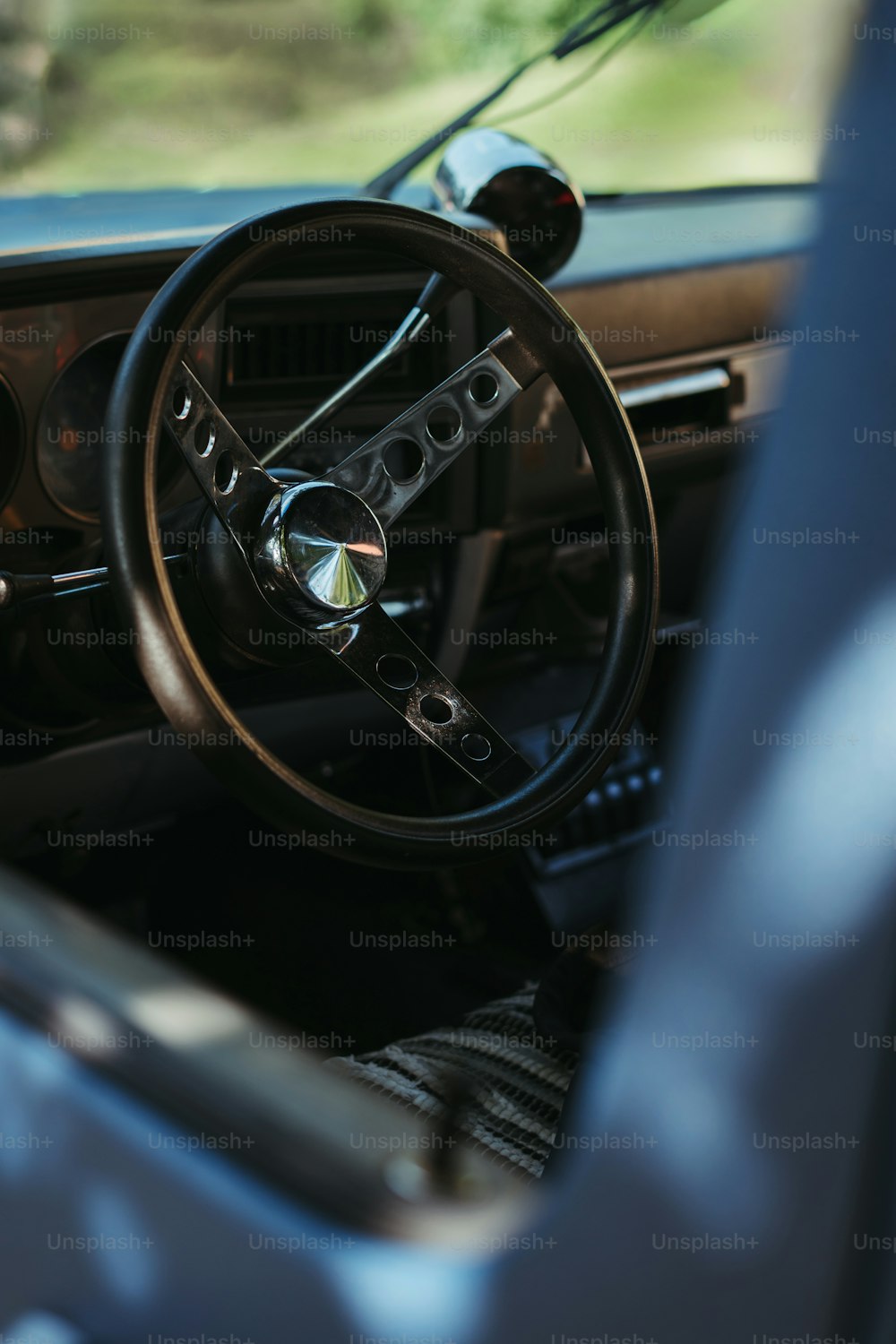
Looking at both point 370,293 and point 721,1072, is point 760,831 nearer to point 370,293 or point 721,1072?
point 721,1072

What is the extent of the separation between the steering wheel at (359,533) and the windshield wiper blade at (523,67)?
26.4 inches

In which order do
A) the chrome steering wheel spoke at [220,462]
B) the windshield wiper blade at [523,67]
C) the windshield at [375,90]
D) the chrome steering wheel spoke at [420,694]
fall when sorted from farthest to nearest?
the windshield at [375,90]
the windshield wiper blade at [523,67]
the chrome steering wheel spoke at [420,694]
the chrome steering wheel spoke at [220,462]

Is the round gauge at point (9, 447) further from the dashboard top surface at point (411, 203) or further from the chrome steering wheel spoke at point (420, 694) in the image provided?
the chrome steering wheel spoke at point (420, 694)

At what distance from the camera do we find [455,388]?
1.55 m

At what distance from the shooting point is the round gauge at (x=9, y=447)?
1884mm

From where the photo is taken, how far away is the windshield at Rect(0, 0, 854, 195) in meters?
2.51

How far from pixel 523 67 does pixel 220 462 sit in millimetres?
1215

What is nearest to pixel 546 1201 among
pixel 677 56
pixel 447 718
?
pixel 447 718

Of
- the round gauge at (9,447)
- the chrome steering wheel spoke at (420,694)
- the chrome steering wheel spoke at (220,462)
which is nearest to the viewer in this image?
the chrome steering wheel spoke at (220,462)

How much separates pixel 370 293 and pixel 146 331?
38.0 inches

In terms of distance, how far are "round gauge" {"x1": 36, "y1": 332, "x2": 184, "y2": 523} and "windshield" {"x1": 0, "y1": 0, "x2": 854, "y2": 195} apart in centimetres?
73

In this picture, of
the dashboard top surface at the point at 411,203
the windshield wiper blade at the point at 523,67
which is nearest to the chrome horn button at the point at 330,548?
the dashboard top surface at the point at 411,203

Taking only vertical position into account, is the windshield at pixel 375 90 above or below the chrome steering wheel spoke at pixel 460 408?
above

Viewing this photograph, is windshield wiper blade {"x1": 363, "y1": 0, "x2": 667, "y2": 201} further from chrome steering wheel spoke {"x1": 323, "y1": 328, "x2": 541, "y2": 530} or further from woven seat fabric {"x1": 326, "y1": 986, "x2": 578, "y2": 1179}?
woven seat fabric {"x1": 326, "y1": 986, "x2": 578, "y2": 1179}
